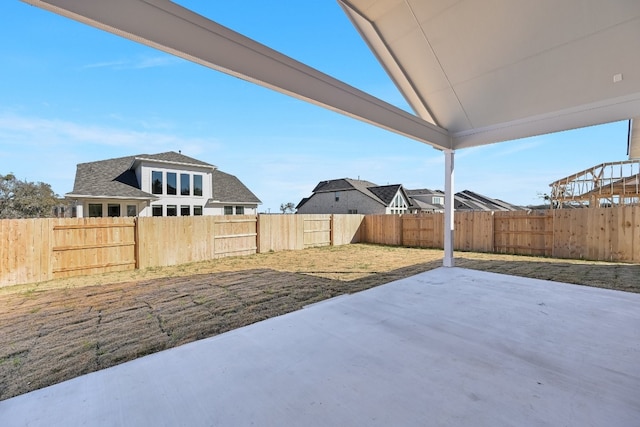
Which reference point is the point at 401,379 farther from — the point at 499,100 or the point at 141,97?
the point at 141,97

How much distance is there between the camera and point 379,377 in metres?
1.77

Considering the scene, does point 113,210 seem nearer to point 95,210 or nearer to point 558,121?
point 95,210

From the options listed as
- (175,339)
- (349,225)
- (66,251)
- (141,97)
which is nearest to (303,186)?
(349,225)

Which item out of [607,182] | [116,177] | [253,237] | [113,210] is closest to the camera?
[253,237]

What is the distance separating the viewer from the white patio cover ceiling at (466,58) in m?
2.19

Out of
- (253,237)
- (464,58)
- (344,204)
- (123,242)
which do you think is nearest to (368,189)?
(344,204)

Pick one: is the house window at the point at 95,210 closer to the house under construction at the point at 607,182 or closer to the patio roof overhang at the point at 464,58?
the patio roof overhang at the point at 464,58

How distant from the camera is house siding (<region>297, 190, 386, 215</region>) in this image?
20.8 metres

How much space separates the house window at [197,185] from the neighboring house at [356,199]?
10.4 m

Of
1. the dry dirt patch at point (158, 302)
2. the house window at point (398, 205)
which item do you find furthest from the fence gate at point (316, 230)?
the house window at point (398, 205)

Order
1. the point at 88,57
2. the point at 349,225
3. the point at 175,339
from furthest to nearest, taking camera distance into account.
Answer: the point at 349,225 < the point at 88,57 < the point at 175,339

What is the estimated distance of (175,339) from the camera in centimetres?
257

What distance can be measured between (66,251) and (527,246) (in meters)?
11.7

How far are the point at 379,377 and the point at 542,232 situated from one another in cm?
897
